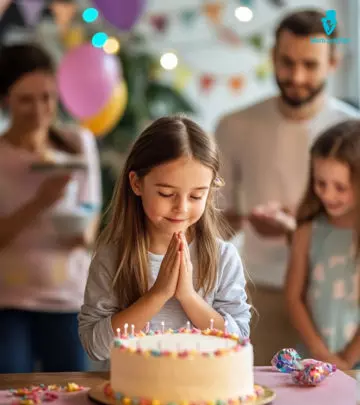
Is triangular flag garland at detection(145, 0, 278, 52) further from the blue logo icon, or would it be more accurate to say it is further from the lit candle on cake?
the lit candle on cake

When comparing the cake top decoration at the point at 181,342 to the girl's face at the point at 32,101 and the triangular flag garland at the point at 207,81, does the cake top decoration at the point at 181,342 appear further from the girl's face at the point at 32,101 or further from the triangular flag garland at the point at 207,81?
the triangular flag garland at the point at 207,81

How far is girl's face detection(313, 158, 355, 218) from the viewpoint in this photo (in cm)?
251

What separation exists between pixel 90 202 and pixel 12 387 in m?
1.23

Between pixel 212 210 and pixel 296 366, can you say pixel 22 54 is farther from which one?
pixel 296 366

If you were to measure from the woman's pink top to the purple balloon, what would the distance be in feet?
5.47

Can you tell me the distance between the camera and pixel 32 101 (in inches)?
108

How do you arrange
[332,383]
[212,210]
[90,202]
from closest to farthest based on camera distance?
[332,383] → [212,210] → [90,202]

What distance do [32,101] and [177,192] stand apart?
122cm

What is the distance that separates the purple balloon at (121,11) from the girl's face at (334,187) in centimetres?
195

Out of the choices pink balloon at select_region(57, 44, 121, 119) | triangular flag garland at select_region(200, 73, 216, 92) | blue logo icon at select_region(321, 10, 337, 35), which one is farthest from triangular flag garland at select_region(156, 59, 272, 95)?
blue logo icon at select_region(321, 10, 337, 35)

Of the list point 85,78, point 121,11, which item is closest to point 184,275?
point 85,78

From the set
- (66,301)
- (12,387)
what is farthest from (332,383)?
(66,301)

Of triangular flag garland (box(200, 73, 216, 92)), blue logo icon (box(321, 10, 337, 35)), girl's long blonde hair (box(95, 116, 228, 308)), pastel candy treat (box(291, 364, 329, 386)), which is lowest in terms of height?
pastel candy treat (box(291, 364, 329, 386))

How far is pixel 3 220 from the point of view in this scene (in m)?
2.66
